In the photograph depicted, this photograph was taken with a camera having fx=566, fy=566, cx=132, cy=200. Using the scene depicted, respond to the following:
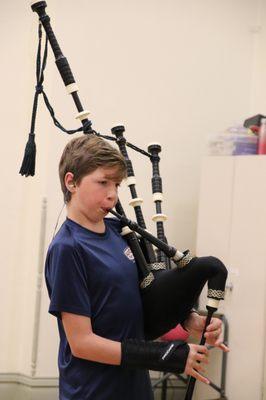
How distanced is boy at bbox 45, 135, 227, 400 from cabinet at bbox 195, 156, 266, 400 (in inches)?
62.7

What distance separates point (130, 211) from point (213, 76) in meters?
1.01

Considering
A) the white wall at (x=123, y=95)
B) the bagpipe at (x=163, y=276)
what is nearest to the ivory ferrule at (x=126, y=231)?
the bagpipe at (x=163, y=276)

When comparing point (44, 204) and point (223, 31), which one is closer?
point (44, 204)

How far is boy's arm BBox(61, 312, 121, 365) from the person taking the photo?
4.18 ft

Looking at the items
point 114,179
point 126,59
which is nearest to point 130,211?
point 126,59

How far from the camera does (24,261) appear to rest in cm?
327

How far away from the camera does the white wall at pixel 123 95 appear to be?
10.6ft

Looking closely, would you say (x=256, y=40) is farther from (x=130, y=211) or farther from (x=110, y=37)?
(x=130, y=211)

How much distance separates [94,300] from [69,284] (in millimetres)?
88

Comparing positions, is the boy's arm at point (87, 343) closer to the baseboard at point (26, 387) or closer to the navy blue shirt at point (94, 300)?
the navy blue shirt at point (94, 300)

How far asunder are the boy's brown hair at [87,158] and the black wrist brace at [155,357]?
0.40m

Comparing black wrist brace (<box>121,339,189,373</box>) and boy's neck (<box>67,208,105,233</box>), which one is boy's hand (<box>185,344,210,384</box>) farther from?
boy's neck (<box>67,208,105,233</box>)

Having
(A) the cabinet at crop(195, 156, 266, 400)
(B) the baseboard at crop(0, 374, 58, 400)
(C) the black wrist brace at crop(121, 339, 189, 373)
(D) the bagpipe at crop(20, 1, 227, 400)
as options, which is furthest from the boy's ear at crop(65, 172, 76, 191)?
(B) the baseboard at crop(0, 374, 58, 400)

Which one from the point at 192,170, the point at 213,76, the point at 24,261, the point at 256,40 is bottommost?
the point at 24,261
